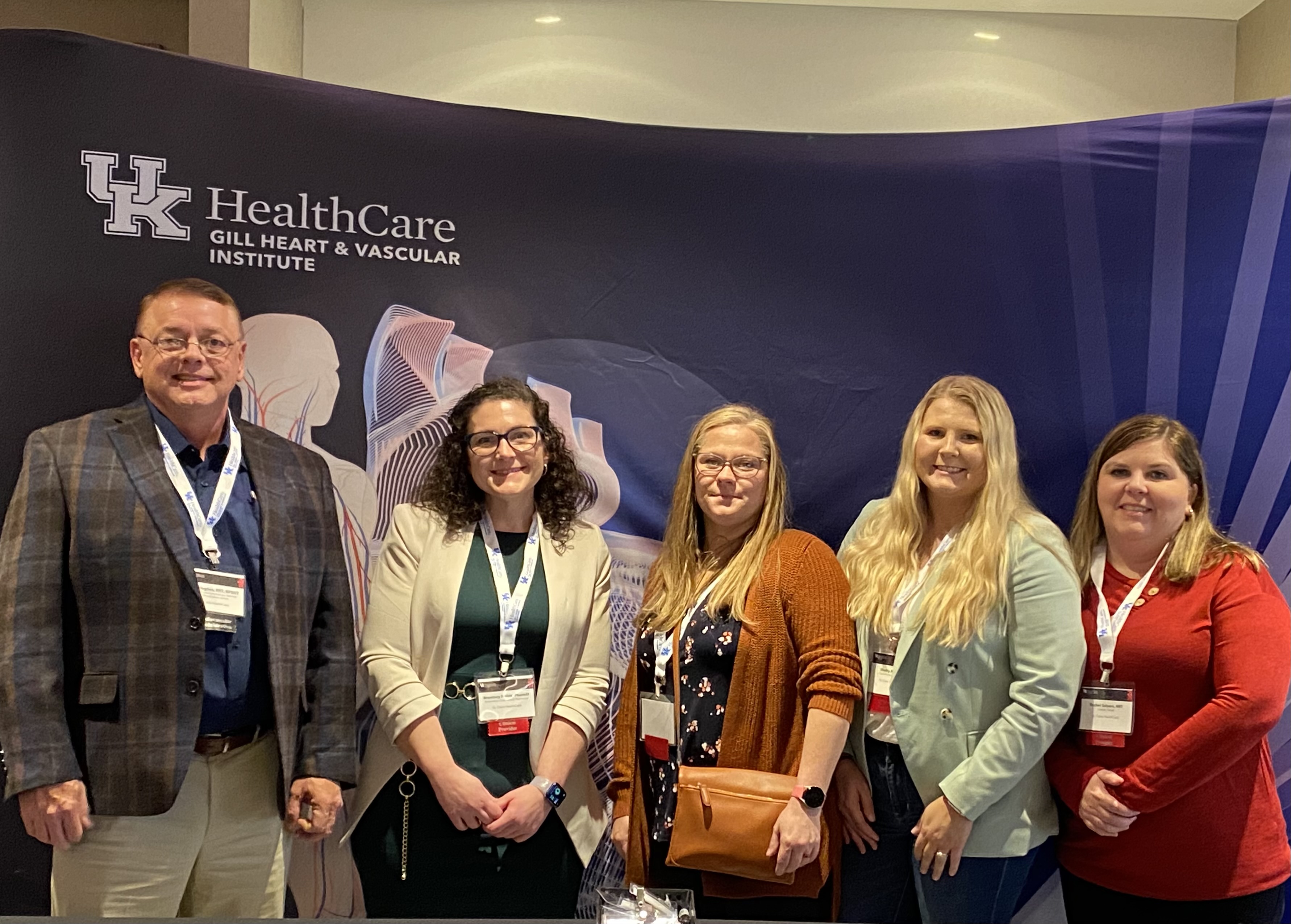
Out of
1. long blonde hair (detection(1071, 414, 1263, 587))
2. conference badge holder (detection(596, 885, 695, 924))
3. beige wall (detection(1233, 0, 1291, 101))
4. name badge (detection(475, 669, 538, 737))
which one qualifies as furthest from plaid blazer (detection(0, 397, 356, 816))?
beige wall (detection(1233, 0, 1291, 101))

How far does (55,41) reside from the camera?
2756mm

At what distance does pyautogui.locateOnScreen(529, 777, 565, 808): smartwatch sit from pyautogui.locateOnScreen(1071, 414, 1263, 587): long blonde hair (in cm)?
140

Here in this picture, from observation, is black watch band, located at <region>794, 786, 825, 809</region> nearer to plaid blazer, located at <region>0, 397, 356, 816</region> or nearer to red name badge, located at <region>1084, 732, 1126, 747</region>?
red name badge, located at <region>1084, 732, 1126, 747</region>

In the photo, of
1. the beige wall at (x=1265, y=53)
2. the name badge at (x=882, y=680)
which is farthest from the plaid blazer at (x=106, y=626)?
the beige wall at (x=1265, y=53)

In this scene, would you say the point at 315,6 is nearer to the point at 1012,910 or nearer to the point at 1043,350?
the point at 1043,350

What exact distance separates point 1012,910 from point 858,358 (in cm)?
151

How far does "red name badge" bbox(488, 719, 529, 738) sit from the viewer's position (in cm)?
259

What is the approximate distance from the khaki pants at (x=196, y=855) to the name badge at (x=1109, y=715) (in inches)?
75.1

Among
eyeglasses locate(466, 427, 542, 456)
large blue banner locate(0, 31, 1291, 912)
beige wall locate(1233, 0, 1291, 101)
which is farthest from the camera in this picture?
beige wall locate(1233, 0, 1291, 101)

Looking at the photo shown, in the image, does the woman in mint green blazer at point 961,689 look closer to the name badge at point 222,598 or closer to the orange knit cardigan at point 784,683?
the orange knit cardigan at point 784,683

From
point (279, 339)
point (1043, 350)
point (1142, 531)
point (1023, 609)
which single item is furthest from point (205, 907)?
point (1043, 350)

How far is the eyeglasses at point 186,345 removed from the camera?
2.50 meters

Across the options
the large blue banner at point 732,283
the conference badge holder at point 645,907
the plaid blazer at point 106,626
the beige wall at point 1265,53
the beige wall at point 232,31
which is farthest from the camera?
the beige wall at point 1265,53

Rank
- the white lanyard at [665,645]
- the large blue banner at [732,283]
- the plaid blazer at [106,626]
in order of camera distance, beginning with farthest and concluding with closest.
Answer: the large blue banner at [732,283]
the white lanyard at [665,645]
the plaid blazer at [106,626]
